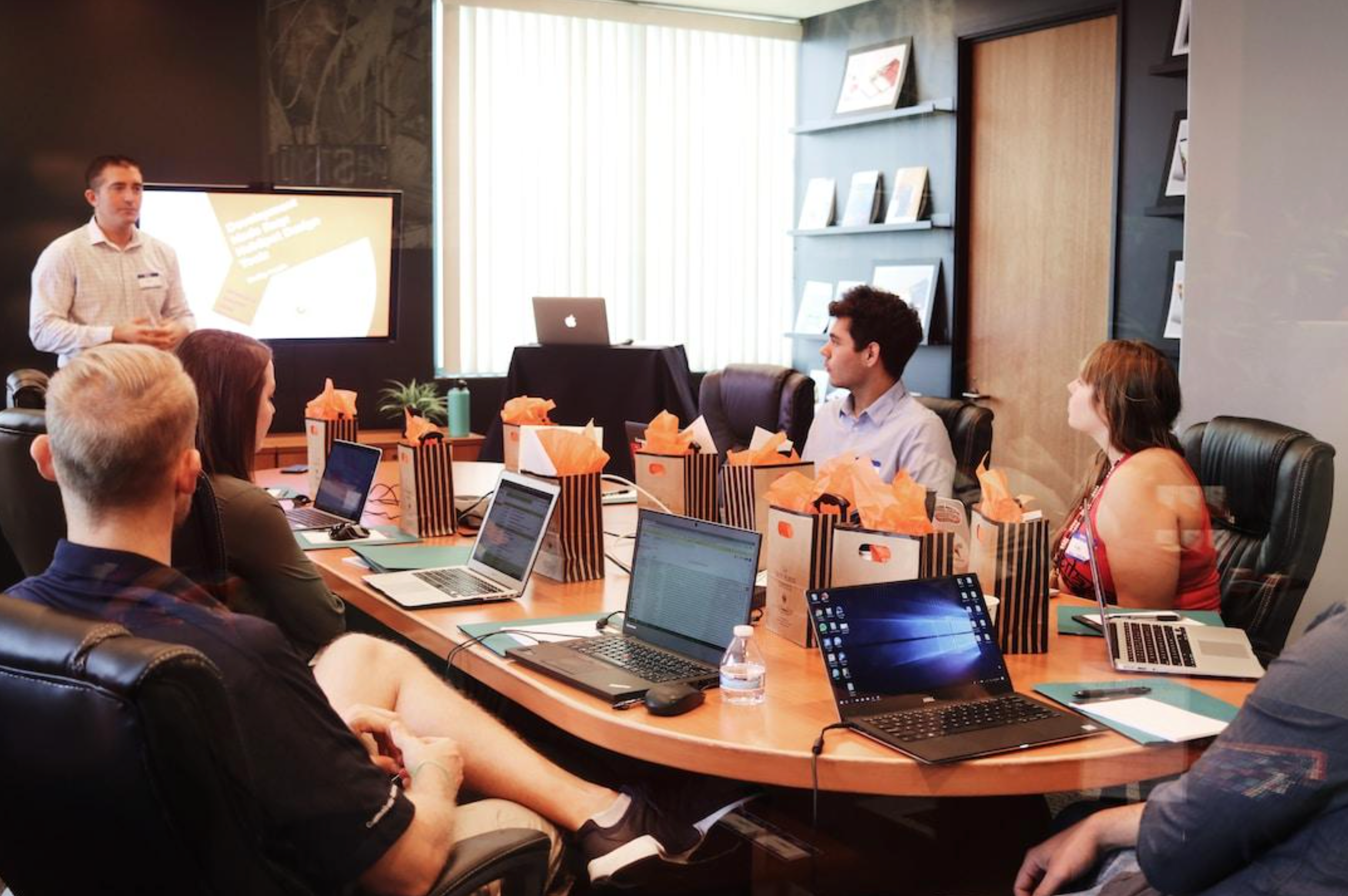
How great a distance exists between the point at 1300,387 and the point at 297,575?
1.86m

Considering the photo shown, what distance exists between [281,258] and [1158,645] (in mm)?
4271

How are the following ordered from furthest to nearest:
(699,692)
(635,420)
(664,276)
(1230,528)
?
(664,276)
(635,420)
(1230,528)
(699,692)

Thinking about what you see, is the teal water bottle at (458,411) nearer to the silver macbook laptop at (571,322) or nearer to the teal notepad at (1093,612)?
the silver macbook laptop at (571,322)

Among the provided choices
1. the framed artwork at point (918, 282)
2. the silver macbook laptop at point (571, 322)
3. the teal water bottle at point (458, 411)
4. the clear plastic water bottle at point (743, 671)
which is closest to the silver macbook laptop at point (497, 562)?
the clear plastic water bottle at point (743, 671)

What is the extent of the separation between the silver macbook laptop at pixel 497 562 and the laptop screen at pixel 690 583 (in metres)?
0.40

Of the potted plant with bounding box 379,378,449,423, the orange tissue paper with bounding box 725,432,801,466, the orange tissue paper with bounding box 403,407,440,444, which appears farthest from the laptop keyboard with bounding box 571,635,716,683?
the potted plant with bounding box 379,378,449,423

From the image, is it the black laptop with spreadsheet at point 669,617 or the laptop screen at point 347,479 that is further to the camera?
the laptop screen at point 347,479

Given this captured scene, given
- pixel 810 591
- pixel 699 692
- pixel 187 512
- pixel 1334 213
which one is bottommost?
pixel 699 692

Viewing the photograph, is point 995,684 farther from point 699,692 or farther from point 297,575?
point 297,575

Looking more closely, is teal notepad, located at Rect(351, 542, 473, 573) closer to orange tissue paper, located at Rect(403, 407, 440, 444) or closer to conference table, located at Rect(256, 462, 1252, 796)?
orange tissue paper, located at Rect(403, 407, 440, 444)

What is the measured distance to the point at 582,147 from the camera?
6.42 meters

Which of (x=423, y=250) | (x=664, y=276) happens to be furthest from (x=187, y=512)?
(x=664, y=276)

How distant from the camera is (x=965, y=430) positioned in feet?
12.3

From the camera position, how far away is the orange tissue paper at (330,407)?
13.0ft
